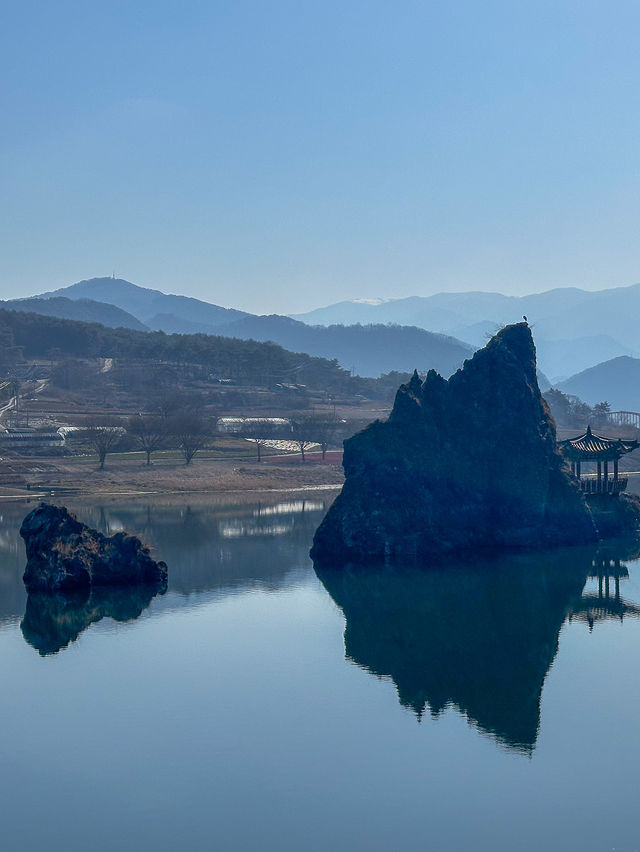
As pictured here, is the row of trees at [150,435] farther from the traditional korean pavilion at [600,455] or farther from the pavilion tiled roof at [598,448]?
the traditional korean pavilion at [600,455]

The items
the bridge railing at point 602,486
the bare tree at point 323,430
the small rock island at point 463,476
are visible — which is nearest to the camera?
the small rock island at point 463,476

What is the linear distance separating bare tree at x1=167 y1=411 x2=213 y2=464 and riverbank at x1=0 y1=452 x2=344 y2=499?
79.8 inches

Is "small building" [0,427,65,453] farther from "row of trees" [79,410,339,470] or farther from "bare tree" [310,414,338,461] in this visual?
"bare tree" [310,414,338,461]

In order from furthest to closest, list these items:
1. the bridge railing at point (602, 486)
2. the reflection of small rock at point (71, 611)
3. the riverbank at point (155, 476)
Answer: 1. the riverbank at point (155, 476)
2. the bridge railing at point (602, 486)
3. the reflection of small rock at point (71, 611)

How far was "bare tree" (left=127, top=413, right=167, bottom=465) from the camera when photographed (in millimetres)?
118394

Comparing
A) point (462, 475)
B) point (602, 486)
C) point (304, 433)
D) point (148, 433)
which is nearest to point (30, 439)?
point (148, 433)

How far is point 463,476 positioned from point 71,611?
95.3ft

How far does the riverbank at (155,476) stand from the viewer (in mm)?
101000

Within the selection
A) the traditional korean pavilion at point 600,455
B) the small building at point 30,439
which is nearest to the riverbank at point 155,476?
the small building at point 30,439

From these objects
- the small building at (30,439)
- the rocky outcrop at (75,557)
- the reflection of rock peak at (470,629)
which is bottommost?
the reflection of rock peak at (470,629)

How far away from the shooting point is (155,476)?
107 meters

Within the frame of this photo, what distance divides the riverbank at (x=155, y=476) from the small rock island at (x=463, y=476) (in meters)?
36.3

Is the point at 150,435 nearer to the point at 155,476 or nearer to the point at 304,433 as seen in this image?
the point at 155,476

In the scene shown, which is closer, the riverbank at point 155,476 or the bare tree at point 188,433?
the riverbank at point 155,476
